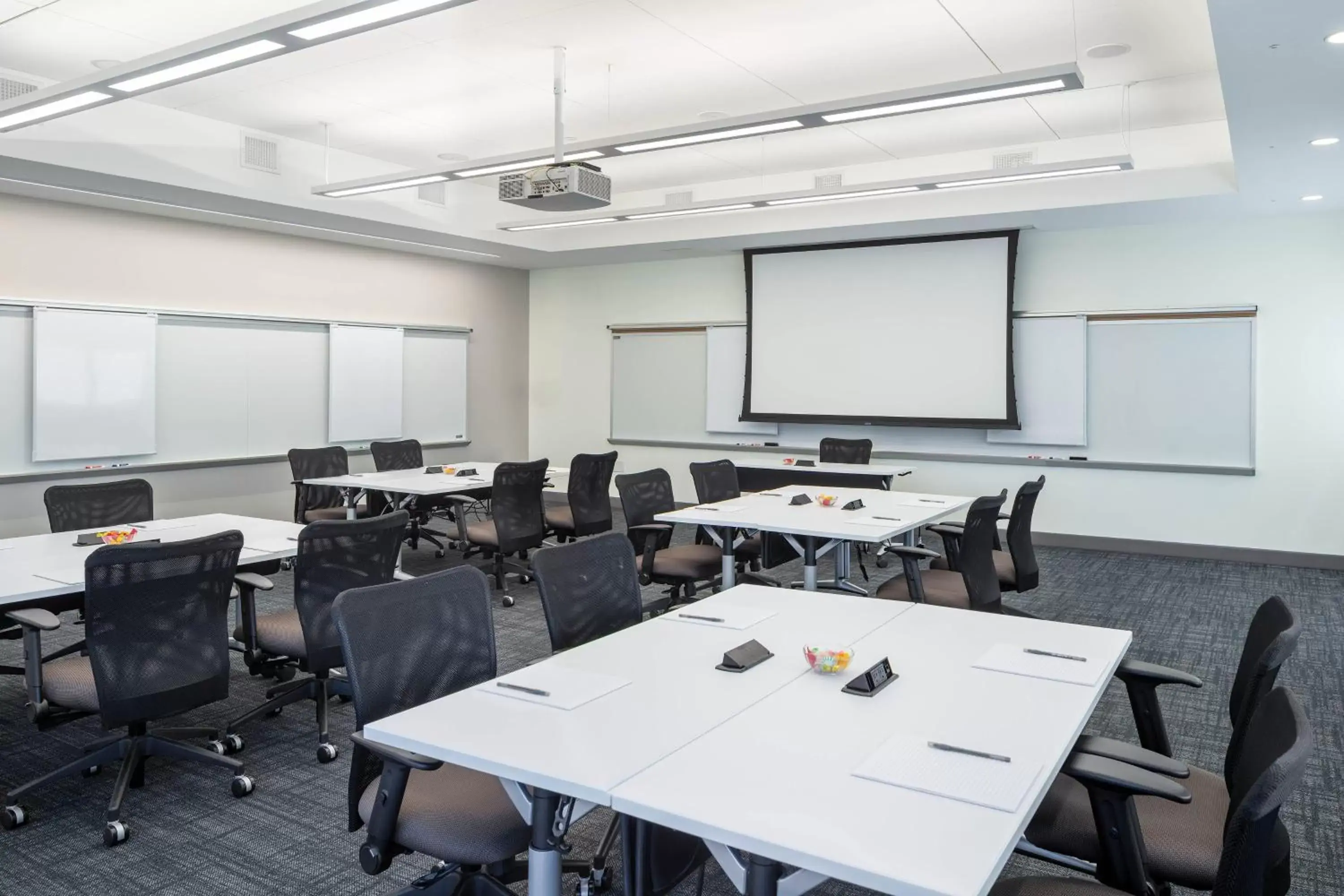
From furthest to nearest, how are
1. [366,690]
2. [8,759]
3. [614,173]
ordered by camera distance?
[614,173] < [8,759] < [366,690]

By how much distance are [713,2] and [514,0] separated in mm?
1019

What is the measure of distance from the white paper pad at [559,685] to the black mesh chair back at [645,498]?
9.18ft

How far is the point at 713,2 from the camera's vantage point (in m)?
4.70

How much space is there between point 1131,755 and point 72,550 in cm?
414

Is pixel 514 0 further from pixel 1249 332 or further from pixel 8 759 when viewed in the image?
pixel 1249 332

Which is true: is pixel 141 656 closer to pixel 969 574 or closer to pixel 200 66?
pixel 200 66

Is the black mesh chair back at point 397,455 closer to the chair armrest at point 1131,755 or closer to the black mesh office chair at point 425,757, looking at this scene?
the black mesh office chair at point 425,757

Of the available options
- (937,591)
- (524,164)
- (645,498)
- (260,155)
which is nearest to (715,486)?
(645,498)

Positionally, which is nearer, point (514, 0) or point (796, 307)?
point (514, 0)

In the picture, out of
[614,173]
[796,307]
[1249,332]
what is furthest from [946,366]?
[614,173]

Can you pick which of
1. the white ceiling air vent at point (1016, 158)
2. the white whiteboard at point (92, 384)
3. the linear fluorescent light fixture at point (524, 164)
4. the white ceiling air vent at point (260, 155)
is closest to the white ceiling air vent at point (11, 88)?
the white ceiling air vent at point (260, 155)

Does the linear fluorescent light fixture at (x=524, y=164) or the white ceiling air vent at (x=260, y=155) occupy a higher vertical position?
the white ceiling air vent at (x=260, y=155)

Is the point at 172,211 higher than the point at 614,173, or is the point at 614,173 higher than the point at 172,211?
the point at 614,173

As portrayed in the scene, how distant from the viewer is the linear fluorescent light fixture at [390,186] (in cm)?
648
